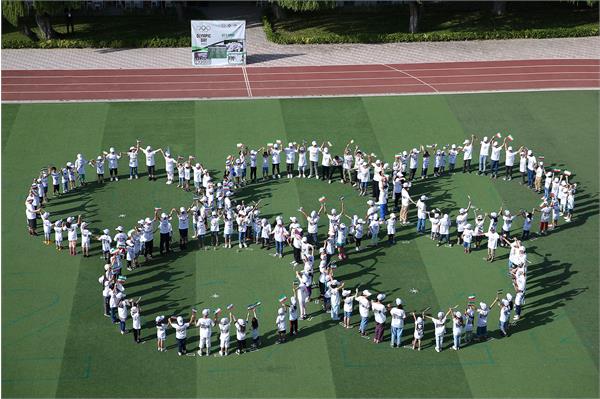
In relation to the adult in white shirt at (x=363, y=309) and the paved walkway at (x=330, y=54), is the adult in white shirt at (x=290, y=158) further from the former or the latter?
the paved walkway at (x=330, y=54)

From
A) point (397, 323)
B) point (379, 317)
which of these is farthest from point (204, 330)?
point (397, 323)

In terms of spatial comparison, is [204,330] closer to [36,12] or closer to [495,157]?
[495,157]

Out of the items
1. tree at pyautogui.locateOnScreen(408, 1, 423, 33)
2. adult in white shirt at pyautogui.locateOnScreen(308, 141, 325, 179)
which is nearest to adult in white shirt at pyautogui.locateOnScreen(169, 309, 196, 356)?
adult in white shirt at pyautogui.locateOnScreen(308, 141, 325, 179)

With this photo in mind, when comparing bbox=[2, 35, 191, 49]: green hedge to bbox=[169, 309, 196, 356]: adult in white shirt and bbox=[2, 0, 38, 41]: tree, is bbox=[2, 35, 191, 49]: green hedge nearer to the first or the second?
bbox=[2, 0, 38, 41]: tree

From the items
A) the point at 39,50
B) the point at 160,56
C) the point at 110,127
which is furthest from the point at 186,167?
the point at 39,50

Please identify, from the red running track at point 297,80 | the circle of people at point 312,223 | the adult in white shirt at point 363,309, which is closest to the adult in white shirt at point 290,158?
the circle of people at point 312,223
